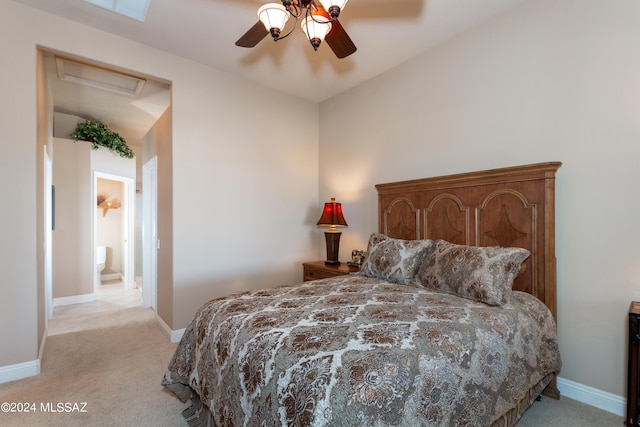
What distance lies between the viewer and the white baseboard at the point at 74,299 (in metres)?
4.61

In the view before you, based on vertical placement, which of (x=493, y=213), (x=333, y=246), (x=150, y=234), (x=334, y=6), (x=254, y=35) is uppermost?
(x=254, y=35)

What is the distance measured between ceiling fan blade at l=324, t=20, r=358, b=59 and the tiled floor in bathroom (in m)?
3.97

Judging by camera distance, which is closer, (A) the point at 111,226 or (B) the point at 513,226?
(B) the point at 513,226

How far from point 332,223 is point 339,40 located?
206 cm

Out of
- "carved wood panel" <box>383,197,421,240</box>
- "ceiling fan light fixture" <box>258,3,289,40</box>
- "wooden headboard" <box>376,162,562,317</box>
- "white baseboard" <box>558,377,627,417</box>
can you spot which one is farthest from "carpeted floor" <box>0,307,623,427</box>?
"ceiling fan light fixture" <box>258,3,289,40</box>

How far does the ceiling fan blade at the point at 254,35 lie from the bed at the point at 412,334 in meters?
1.81

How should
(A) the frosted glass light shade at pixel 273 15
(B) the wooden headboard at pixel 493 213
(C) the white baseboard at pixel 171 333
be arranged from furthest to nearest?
(C) the white baseboard at pixel 171 333, (B) the wooden headboard at pixel 493 213, (A) the frosted glass light shade at pixel 273 15

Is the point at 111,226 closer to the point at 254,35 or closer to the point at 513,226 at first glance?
the point at 254,35

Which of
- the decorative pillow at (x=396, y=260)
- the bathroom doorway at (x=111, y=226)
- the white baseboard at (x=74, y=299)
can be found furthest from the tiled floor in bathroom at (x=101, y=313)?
the decorative pillow at (x=396, y=260)

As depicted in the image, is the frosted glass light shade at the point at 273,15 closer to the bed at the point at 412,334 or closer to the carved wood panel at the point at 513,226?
the bed at the point at 412,334

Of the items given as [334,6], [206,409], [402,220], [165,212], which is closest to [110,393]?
[206,409]

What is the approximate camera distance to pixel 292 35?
9.50ft

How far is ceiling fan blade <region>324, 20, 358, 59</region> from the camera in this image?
6.71ft

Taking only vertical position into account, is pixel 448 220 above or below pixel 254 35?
below
